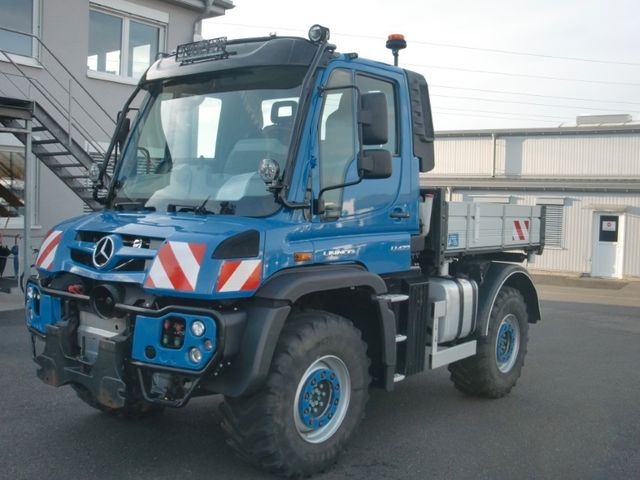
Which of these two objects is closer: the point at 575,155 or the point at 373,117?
Answer: the point at 373,117

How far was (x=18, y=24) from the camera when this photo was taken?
13.2 meters

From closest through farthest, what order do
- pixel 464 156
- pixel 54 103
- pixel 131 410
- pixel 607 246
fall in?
pixel 131 410, pixel 54 103, pixel 607 246, pixel 464 156

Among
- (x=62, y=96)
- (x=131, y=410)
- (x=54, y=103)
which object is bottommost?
(x=131, y=410)

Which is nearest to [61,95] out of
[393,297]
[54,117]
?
[54,117]

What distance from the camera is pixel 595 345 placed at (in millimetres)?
10180

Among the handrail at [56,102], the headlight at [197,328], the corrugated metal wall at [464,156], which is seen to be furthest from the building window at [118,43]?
the corrugated metal wall at [464,156]

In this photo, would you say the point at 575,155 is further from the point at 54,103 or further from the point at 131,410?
the point at 131,410

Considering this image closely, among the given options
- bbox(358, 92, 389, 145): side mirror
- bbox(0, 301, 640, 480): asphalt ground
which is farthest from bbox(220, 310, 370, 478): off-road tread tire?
bbox(358, 92, 389, 145): side mirror

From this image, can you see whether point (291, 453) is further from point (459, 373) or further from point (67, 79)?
point (67, 79)

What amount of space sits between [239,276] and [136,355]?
764 millimetres

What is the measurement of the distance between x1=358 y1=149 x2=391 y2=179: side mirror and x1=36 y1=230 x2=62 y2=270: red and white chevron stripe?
2131mm

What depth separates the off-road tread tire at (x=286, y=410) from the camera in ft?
14.1

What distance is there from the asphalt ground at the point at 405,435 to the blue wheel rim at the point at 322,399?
32 cm

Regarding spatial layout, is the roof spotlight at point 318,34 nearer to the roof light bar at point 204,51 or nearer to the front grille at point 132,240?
the roof light bar at point 204,51
